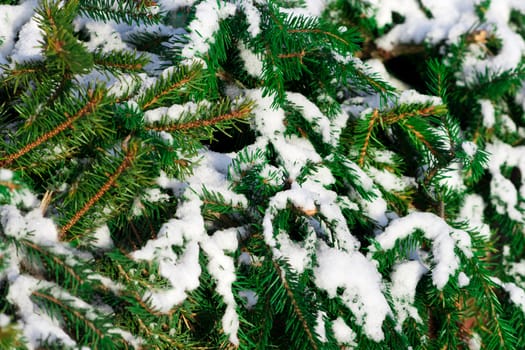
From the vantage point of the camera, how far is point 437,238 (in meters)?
0.98

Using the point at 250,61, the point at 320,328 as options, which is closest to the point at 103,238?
the point at 320,328

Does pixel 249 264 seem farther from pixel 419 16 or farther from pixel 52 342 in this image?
pixel 419 16

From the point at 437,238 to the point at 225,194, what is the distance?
A: 1.40 ft

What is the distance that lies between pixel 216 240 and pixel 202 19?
43 centimetres

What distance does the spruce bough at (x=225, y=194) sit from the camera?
2.43 feet

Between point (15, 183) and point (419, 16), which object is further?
point (419, 16)

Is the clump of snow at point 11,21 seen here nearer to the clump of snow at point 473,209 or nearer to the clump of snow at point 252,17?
the clump of snow at point 252,17

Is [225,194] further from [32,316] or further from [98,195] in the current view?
[32,316]

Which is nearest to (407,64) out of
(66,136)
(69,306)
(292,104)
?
(292,104)

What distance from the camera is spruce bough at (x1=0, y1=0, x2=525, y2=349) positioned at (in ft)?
2.43

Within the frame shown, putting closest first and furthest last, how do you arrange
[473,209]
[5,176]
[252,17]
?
[5,176]
[252,17]
[473,209]

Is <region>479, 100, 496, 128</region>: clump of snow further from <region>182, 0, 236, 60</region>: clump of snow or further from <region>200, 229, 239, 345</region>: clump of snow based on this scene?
<region>200, 229, 239, 345</region>: clump of snow

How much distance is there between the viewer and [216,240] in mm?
862

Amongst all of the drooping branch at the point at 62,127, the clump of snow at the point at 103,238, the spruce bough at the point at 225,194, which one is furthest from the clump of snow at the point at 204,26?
the clump of snow at the point at 103,238
